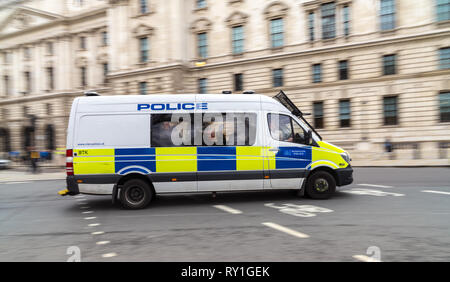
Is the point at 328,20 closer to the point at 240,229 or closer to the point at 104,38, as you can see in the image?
the point at 240,229

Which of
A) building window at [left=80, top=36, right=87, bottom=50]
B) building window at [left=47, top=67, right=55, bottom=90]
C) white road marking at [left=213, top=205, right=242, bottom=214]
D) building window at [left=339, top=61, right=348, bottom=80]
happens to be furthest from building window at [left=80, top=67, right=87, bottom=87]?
white road marking at [left=213, top=205, right=242, bottom=214]

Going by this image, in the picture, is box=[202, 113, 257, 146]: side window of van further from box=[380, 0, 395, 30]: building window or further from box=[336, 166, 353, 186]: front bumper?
box=[380, 0, 395, 30]: building window

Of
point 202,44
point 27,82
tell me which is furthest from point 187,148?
point 27,82

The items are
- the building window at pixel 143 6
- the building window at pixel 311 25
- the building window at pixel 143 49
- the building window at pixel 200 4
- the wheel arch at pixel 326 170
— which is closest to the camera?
the wheel arch at pixel 326 170

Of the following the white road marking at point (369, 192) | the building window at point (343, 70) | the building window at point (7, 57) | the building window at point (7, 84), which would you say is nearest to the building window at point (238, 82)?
the building window at point (343, 70)

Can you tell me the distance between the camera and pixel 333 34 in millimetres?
28906

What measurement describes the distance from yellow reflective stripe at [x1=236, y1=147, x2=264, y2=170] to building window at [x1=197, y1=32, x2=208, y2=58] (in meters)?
28.5

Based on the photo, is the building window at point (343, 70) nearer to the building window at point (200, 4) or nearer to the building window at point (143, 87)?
the building window at point (200, 4)

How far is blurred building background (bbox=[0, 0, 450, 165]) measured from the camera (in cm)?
2552

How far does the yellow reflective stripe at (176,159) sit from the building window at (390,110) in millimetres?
24600

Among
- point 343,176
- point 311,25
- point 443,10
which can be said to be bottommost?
point 343,176

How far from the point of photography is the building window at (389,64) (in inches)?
1050

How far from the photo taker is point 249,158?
743 cm

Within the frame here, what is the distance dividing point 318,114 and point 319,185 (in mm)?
22908
